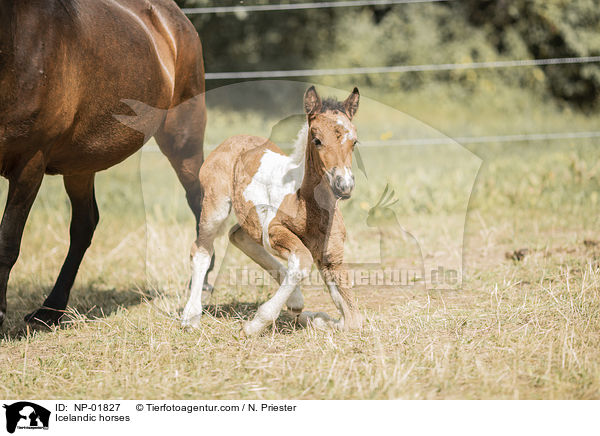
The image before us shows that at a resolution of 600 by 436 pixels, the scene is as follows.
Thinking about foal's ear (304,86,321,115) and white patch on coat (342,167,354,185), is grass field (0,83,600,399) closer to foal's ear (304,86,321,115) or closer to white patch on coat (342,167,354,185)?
white patch on coat (342,167,354,185)

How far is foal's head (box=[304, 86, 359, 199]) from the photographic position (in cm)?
303

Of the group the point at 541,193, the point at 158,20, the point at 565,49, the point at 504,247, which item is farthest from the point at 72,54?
the point at 565,49

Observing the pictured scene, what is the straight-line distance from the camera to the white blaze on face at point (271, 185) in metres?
3.42

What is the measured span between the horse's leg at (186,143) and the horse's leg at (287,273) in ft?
4.38

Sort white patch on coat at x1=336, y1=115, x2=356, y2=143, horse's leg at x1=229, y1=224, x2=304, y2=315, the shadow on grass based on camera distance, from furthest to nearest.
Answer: the shadow on grass → horse's leg at x1=229, y1=224, x2=304, y2=315 → white patch on coat at x1=336, y1=115, x2=356, y2=143

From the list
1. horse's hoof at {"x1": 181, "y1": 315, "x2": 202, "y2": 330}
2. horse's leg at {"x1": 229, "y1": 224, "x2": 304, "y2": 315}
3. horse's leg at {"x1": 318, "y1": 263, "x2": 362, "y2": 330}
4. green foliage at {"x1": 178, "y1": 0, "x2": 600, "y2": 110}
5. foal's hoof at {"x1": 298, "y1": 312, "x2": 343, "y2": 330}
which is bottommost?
horse's hoof at {"x1": 181, "y1": 315, "x2": 202, "y2": 330}

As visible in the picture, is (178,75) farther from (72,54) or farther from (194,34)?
(72,54)

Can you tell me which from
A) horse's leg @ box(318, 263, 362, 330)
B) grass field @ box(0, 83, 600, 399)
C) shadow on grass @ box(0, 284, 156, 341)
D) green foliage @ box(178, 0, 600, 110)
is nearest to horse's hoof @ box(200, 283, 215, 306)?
grass field @ box(0, 83, 600, 399)

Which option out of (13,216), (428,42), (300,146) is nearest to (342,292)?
(300,146)

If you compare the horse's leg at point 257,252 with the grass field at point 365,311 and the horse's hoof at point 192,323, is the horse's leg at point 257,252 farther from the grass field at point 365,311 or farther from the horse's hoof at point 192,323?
the horse's hoof at point 192,323

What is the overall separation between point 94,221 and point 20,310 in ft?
2.56
